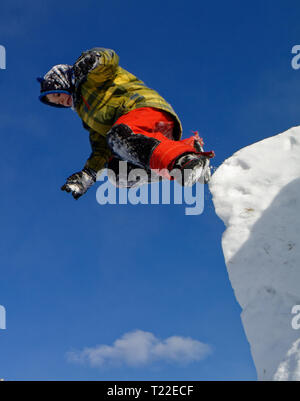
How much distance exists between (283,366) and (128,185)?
2007mm

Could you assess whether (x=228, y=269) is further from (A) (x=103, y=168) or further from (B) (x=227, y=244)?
(A) (x=103, y=168)

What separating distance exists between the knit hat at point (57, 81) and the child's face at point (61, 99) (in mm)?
46

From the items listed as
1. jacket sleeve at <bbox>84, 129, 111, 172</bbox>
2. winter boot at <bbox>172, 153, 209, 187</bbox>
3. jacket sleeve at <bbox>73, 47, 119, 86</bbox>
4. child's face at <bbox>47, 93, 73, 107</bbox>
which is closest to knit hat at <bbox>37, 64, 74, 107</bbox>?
A: child's face at <bbox>47, 93, 73, 107</bbox>

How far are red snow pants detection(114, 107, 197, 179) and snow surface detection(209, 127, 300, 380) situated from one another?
813 mm

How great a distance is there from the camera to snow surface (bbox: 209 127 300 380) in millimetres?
2766

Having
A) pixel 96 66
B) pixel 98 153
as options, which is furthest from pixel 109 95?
pixel 98 153

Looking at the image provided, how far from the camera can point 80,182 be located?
3.78 m

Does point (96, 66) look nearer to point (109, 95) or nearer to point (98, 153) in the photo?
point (109, 95)

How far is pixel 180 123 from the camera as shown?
3.64 meters

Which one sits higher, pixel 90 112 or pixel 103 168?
pixel 90 112

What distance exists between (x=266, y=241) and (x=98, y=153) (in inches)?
70.9
